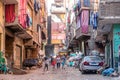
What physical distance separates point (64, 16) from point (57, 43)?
9580 millimetres

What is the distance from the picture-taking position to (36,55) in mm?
57031

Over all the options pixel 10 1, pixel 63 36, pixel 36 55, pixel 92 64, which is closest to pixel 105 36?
pixel 92 64

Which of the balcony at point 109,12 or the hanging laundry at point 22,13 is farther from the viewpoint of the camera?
the hanging laundry at point 22,13

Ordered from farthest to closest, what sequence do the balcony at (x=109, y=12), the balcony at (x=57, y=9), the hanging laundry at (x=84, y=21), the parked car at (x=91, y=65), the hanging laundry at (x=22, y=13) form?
the balcony at (x=57, y=9), the hanging laundry at (x=84, y=21), the hanging laundry at (x=22, y=13), the parked car at (x=91, y=65), the balcony at (x=109, y=12)

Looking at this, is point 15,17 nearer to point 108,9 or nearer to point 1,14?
point 1,14

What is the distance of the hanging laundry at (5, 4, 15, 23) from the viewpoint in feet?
99.2

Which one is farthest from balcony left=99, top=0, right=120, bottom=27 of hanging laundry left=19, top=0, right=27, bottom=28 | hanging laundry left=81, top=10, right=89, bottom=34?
hanging laundry left=81, top=10, right=89, bottom=34

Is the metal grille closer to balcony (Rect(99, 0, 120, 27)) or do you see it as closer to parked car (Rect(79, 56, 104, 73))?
balcony (Rect(99, 0, 120, 27))

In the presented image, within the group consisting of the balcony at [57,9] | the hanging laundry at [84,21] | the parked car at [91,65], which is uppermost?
the balcony at [57,9]

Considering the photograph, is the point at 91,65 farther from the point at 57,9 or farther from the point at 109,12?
the point at 57,9

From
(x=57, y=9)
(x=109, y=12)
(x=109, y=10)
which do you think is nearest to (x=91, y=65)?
(x=109, y=12)

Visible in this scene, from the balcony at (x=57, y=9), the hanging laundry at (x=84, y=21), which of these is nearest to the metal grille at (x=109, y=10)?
the hanging laundry at (x=84, y=21)

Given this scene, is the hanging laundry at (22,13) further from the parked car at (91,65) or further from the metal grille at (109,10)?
the metal grille at (109,10)

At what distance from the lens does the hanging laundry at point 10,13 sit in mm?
30247
